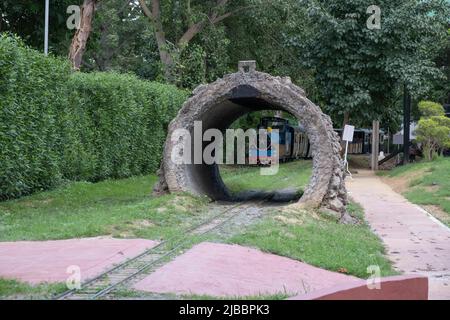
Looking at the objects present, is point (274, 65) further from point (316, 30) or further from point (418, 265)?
point (418, 265)

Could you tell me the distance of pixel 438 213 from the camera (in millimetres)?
20094

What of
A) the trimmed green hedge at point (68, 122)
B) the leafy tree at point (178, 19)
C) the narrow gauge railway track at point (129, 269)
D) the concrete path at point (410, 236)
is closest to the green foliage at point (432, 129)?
the concrete path at point (410, 236)

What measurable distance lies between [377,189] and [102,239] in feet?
60.9

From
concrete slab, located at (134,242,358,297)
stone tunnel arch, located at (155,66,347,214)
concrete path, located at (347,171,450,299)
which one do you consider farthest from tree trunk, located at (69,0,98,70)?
concrete slab, located at (134,242,358,297)

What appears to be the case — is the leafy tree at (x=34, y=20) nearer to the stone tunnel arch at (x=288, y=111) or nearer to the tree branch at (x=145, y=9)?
the tree branch at (x=145, y=9)

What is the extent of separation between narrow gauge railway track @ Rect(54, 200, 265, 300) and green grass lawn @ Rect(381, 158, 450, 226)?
900cm

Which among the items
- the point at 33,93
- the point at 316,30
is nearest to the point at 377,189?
the point at 316,30

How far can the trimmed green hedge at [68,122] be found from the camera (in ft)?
53.1

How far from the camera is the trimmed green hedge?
1617 cm

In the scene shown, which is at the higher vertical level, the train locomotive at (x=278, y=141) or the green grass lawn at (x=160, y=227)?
the train locomotive at (x=278, y=141)

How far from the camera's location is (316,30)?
1383 inches

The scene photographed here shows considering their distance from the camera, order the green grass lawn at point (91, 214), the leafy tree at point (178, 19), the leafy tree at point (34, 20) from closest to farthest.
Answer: the green grass lawn at point (91, 214)
the leafy tree at point (34, 20)
the leafy tree at point (178, 19)

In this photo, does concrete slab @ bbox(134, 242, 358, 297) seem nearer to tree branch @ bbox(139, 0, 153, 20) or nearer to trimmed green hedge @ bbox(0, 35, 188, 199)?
trimmed green hedge @ bbox(0, 35, 188, 199)

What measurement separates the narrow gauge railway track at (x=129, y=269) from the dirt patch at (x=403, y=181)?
16310 millimetres
